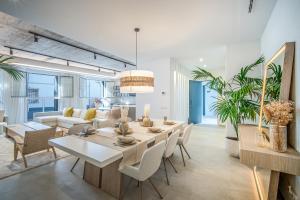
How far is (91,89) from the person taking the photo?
33.0 feet

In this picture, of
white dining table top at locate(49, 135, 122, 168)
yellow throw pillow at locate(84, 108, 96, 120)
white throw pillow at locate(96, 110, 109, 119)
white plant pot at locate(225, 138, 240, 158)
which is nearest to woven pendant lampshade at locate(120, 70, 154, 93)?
white dining table top at locate(49, 135, 122, 168)

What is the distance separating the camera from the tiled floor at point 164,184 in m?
2.03

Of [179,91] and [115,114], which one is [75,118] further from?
[179,91]

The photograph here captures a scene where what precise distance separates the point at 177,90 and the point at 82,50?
3.48 meters

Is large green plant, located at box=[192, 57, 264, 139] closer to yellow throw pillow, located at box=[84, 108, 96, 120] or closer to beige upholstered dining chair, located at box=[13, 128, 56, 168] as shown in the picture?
beige upholstered dining chair, located at box=[13, 128, 56, 168]

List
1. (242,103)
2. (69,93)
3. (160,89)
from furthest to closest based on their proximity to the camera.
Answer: (69,93)
(160,89)
(242,103)

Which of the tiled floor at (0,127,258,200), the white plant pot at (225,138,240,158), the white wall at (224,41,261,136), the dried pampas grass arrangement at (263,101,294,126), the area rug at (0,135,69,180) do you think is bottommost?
the tiled floor at (0,127,258,200)

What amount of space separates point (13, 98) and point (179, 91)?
6878 mm

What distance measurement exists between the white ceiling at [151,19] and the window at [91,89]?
19.8 ft

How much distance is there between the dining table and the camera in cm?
166

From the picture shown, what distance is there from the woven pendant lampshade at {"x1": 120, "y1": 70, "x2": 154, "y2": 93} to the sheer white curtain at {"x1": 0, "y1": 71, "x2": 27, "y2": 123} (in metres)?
6.18

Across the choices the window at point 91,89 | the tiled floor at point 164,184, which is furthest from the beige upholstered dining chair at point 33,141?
the window at point 91,89

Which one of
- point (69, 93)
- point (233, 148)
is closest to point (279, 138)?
point (233, 148)

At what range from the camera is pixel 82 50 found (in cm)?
464
